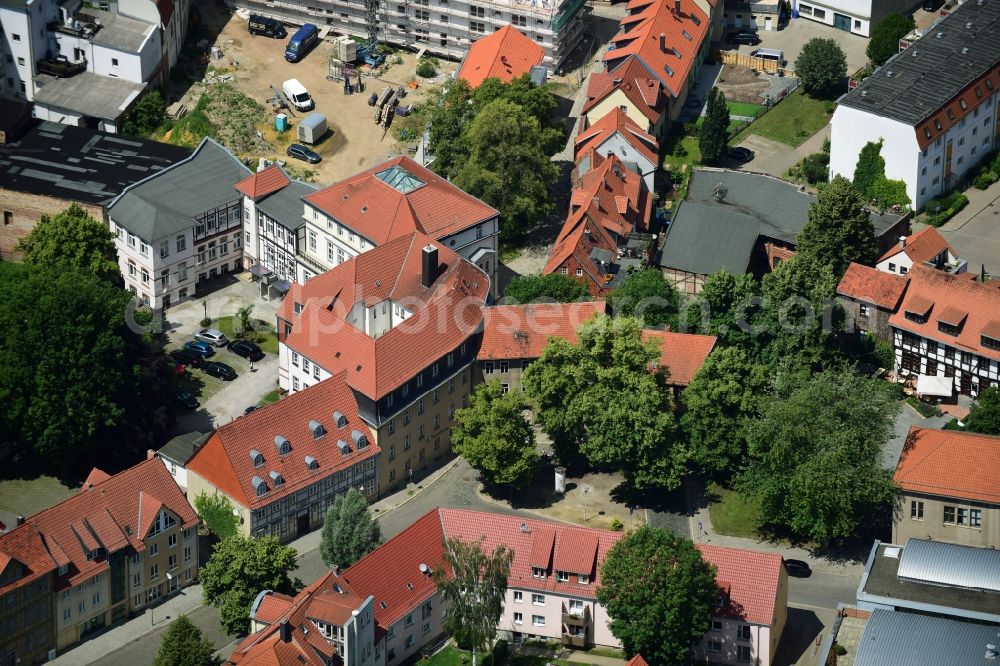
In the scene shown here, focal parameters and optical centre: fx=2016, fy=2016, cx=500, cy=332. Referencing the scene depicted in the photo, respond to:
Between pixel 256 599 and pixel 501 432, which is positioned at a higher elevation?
pixel 501 432

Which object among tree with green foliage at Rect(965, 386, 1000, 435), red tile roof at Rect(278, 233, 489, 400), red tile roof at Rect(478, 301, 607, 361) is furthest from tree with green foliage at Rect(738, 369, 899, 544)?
red tile roof at Rect(278, 233, 489, 400)

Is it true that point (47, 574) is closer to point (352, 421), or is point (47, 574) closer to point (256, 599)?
point (256, 599)

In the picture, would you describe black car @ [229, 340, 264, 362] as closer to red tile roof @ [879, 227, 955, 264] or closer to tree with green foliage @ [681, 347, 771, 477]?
tree with green foliage @ [681, 347, 771, 477]

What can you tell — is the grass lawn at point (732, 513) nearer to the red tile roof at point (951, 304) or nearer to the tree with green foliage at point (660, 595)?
the tree with green foliage at point (660, 595)

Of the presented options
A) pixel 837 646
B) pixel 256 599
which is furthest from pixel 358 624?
pixel 837 646

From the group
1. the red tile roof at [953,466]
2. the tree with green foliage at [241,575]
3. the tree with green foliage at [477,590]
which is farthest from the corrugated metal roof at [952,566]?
the tree with green foliage at [241,575]
